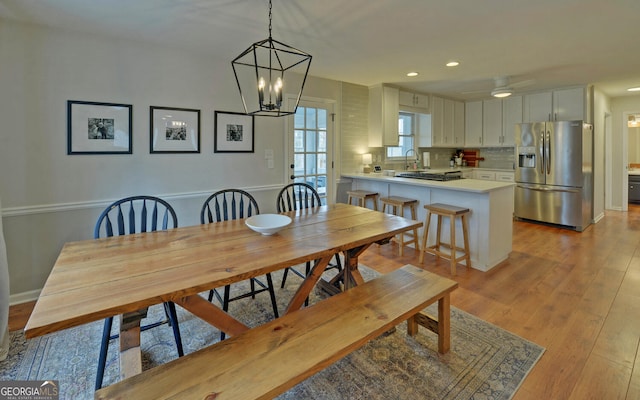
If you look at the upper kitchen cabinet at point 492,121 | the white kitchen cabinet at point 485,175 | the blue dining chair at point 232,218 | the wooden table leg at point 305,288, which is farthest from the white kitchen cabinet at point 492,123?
the wooden table leg at point 305,288

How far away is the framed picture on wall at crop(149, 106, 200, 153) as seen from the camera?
10.5 ft

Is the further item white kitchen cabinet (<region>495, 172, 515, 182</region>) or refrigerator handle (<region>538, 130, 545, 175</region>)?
white kitchen cabinet (<region>495, 172, 515, 182</region>)

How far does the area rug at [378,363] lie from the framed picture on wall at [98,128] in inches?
62.1

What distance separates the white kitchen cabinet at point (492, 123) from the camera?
6.07m

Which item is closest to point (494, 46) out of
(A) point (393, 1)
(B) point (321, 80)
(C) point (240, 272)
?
(A) point (393, 1)

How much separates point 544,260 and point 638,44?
7.83 ft

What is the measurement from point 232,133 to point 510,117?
5.13 meters

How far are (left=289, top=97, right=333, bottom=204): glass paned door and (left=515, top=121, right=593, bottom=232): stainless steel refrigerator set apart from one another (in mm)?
3394

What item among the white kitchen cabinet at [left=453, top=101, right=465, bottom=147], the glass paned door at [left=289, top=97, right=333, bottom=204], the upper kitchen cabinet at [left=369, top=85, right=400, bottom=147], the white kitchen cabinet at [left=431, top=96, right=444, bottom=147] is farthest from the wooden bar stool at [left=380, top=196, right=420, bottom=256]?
the white kitchen cabinet at [left=453, top=101, right=465, bottom=147]

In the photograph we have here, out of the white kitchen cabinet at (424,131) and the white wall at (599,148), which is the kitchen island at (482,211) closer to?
the white kitchen cabinet at (424,131)

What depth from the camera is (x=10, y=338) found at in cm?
216

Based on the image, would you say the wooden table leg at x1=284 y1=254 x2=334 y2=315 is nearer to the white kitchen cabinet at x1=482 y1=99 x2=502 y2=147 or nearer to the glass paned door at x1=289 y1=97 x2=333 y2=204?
the glass paned door at x1=289 y1=97 x2=333 y2=204

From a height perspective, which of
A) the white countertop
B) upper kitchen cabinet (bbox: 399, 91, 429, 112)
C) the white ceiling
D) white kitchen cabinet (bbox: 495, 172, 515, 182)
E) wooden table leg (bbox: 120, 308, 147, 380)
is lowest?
wooden table leg (bbox: 120, 308, 147, 380)

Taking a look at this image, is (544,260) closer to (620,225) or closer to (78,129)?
(620,225)
